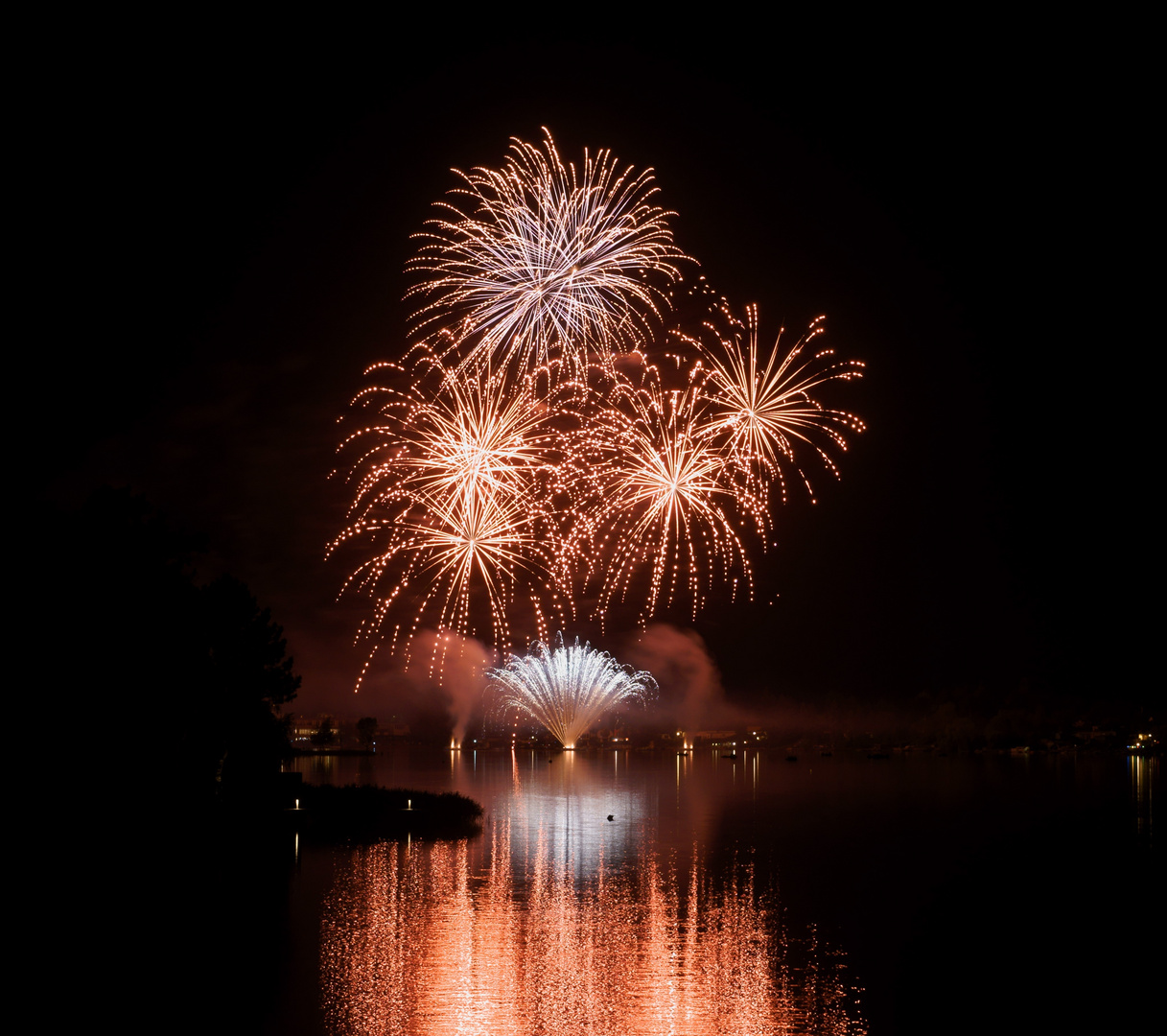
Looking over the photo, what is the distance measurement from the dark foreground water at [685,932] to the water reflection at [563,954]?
0.07m

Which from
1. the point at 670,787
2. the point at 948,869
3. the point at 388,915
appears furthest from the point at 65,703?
the point at 670,787

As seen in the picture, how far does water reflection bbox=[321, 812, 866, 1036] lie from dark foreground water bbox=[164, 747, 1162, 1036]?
0.24ft

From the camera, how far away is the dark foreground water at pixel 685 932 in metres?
20.5

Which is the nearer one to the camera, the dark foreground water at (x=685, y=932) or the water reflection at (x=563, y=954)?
the water reflection at (x=563, y=954)

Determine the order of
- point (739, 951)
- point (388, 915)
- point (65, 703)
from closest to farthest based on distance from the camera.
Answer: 1. point (739, 951)
2. point (388, 915)
3. point (65, 703)

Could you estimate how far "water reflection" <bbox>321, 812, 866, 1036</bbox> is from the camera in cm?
1992

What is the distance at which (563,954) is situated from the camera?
981 inches

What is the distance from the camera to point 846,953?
2575 centimetres

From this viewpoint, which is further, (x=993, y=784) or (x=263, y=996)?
(x=993, y=784)

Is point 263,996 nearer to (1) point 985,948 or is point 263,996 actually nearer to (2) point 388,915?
(2) point 388,915

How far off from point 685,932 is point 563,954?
4.06 meters

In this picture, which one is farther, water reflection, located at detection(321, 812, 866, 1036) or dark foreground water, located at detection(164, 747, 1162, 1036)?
dark foreground water, located at detection(164, 747, 1162, 1036)

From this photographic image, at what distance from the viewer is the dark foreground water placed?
67.2 feet

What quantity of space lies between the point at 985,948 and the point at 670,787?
71251mm
